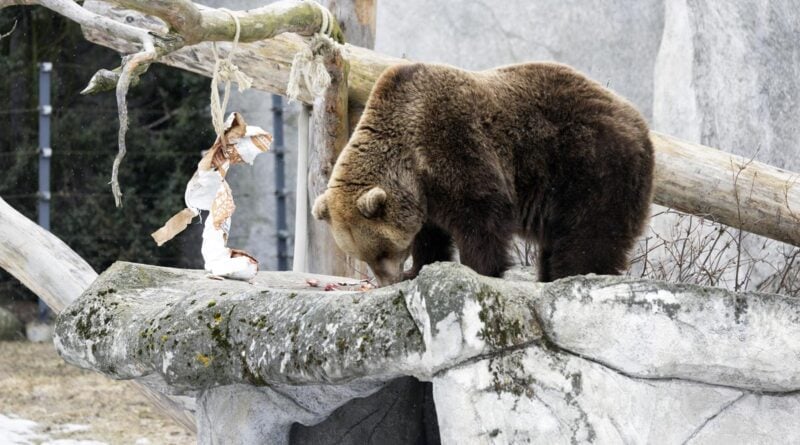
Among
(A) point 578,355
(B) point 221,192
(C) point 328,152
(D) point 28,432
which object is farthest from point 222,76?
(D) point 28,432

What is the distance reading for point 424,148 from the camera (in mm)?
4406

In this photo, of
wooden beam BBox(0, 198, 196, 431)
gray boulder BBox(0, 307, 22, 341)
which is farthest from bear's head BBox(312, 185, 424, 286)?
gray boulder BBox(0, 307, 22, 341)

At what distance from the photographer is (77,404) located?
830 centimetres

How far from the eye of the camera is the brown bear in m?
4.34

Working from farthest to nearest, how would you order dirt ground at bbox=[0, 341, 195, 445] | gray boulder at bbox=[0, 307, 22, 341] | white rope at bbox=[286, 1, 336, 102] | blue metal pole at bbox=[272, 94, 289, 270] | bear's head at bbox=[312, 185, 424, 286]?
blue metal pole at bbox=[272, 94, 289, 270], gray boulder at bbox=[0, 307, 22, 341], dirt ground at bbox=[0, 341, 195, 445], white rope at bbox=[286, 1, 336, 102], bear's head at bbox=[312, 185, 424, 286]

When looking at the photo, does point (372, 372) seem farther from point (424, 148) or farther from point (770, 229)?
point (770, 229)

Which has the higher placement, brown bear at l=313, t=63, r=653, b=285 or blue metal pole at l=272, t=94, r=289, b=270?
brown bear at l=313, t=63, r=653, b=285

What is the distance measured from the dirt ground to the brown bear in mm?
3108

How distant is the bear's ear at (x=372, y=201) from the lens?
435 cm

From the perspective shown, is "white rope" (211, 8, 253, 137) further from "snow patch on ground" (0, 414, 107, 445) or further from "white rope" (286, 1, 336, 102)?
"snow patch on ground" (0, 414, 107, 445)

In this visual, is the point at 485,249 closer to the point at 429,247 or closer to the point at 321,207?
the point at 429,247

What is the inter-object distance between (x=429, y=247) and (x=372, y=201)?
660 mm

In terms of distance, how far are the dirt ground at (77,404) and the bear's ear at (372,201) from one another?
3.08 m

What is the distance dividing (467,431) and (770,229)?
3.59 meters
